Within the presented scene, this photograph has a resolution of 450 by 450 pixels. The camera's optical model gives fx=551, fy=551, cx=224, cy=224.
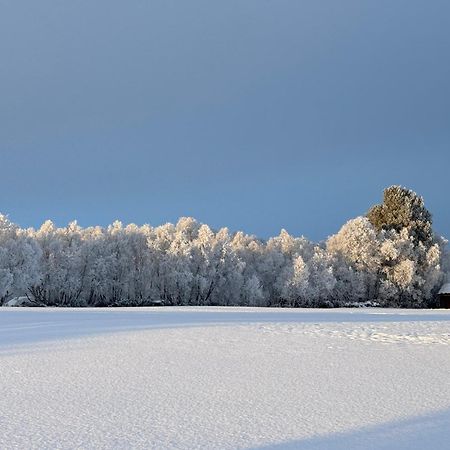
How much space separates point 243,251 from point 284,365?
61668 millimetres

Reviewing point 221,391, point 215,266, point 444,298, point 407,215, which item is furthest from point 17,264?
point 221,391

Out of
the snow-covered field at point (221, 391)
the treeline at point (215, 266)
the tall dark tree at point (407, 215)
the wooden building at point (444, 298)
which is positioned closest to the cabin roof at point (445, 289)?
the wooden building at point (444, 298)

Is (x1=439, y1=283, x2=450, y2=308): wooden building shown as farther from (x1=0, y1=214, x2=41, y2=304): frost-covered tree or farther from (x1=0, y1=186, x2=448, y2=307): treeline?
(x1=0, y1=214, x2=41, y2=304): frost-covered tree

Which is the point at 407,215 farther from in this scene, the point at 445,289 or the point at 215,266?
the point at 215,266

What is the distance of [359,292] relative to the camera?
188ft

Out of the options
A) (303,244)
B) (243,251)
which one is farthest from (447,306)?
(243,251)

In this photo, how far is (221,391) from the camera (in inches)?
314

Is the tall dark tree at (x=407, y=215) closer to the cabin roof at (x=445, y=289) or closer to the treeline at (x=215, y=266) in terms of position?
the treeline at (x=215, y=266)

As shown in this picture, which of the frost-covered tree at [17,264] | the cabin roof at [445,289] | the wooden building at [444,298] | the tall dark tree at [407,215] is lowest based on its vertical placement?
the wooden building at [444,298]

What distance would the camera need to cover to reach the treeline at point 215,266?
55.3 metres

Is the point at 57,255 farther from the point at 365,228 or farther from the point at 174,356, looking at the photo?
the point at 174,356

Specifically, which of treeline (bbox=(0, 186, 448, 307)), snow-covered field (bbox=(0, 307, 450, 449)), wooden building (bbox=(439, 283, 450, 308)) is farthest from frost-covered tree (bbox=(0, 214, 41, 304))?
snow-covered field (bbox=(0, 307, 450, 449))

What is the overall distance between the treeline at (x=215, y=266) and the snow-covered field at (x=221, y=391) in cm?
4299

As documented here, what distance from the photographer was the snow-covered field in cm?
585
